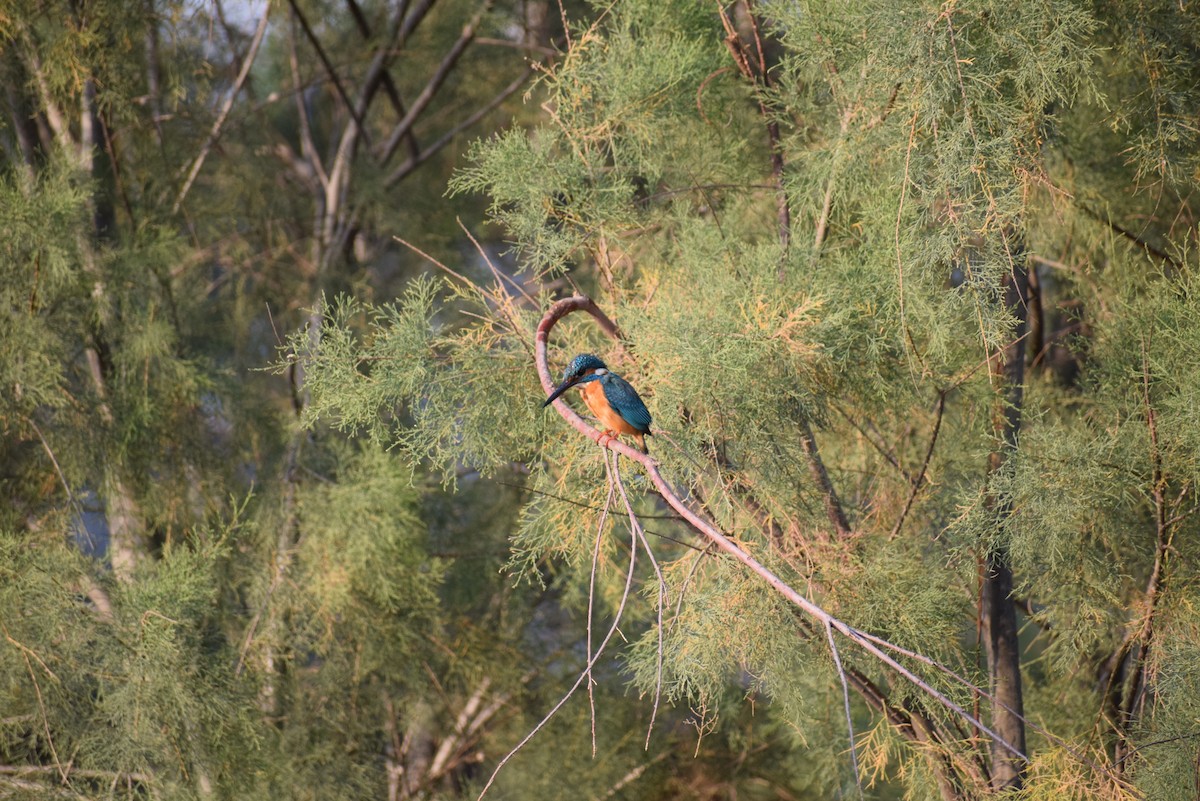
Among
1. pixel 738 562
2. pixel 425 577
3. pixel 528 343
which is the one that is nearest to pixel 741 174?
pixel 528 343

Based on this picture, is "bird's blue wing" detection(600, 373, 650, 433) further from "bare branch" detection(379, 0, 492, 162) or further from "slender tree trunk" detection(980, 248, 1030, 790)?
"bare branch" detection(379, 0, 492, 162)

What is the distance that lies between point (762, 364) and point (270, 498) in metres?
2.27

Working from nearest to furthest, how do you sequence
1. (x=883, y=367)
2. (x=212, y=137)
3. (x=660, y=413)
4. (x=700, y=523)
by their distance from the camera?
(x=700, y=523)
(x=660, y=413)
(x=883, y=367)
(x=212, y=137)

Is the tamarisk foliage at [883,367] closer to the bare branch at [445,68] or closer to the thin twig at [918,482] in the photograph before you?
the thin twig at [918,482]

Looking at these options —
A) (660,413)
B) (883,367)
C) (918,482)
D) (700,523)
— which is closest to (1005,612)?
(918,482)

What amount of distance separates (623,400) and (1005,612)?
1348 millimetres

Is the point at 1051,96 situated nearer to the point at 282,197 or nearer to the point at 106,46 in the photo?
the point at 106,46

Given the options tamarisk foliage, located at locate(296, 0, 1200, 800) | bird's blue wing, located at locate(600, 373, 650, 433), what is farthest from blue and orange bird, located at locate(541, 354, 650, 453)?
tamarisk foliage, located at locate(296, 0, 1200, 800)

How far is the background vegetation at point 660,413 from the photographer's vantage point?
2.47 meters

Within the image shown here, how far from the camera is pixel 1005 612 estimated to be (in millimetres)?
2879

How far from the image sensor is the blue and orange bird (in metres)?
2.14

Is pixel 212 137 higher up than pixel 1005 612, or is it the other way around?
pixel 212 137

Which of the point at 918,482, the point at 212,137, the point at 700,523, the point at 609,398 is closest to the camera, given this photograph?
the point at 700,523

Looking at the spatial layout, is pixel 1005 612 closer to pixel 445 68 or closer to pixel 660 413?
pixel 660 413
